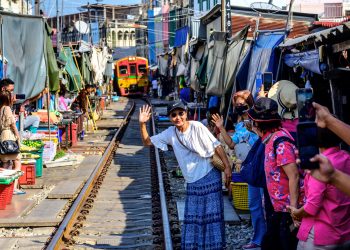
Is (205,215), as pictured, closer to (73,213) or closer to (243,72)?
(73,213)

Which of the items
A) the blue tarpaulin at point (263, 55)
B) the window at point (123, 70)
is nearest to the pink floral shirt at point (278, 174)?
the blue tarpaulin at point (263, 55)

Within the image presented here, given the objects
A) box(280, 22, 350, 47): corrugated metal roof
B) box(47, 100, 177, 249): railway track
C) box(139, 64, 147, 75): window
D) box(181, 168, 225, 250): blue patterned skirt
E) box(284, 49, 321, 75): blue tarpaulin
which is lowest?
box(47, 100, 177, 249): railway track

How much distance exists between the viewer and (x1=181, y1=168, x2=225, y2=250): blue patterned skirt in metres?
7.45

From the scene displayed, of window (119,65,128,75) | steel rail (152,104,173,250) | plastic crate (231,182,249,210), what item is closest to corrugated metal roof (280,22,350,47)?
plastic crate (231,182,249,210)

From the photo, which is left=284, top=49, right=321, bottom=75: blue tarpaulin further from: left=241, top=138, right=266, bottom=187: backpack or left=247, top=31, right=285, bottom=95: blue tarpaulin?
left=241, top=138, right=266, bottom=187: backpack

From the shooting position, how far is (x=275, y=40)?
12430mm

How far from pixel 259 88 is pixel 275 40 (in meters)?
1.51

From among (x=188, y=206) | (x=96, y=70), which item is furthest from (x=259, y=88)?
(x=96, y=70)

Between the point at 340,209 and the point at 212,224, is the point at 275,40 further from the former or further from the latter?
the point at 340,209

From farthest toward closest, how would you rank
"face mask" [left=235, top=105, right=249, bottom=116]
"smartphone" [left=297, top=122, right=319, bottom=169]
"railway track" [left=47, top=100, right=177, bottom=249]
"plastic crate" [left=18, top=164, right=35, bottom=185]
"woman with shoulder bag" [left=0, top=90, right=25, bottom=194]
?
"plastic crate" [left=18, top=164, right=35, bottom=185] < "woman with shoulder bag" [left=0, top=90, right=25, bottom=194] < "railway track" [left=47, top=100, right=177, bottom=249] < "face mask" [left=235, top=105, right=249, bottom=116] < "smartphone" [left=297, top=122, right=319, bottom=169]

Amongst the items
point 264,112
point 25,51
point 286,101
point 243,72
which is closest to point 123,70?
point 25,51

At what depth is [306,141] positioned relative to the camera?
3967mm

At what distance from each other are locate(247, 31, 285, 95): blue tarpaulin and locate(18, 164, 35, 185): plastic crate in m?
4.60

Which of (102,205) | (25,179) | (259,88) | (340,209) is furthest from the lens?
(25,179)
